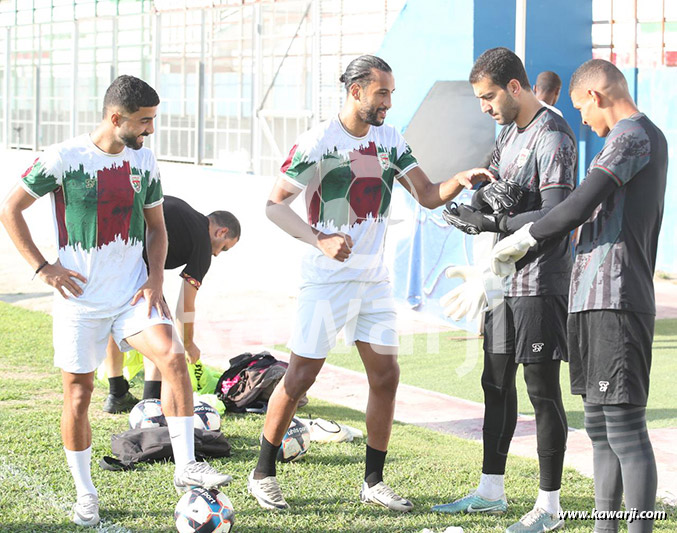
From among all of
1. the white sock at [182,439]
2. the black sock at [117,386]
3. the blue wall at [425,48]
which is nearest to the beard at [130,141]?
the white sock at [182,439]

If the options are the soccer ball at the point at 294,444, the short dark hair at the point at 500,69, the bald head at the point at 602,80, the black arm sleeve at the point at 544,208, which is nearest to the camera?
the bald head at the point at 602,80

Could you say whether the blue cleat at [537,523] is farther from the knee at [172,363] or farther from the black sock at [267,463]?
the knee at [172,363]

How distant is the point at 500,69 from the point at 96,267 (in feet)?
7.32

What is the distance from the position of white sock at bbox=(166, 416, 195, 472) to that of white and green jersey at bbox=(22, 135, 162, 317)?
2.16 ft

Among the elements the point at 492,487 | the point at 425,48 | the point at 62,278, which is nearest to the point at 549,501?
the point at 492,487

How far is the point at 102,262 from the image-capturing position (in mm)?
4617

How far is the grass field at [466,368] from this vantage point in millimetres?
7234

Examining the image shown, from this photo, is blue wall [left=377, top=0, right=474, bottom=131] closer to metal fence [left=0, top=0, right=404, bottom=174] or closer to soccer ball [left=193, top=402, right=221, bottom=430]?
metal fence [left=0, top=0, right=404, bottom=174]

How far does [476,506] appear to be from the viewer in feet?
15.5

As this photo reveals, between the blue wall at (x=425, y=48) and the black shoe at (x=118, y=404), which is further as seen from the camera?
the blue wall at (x=425, y=48)

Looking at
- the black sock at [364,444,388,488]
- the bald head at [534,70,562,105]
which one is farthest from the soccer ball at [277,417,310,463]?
the bald head at [534,70,562,105]

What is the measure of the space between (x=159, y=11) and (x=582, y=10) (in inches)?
417

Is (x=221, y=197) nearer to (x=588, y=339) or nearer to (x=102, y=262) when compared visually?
(x=102, y=262)

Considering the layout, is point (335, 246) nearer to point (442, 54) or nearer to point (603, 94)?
point (603, 94)
